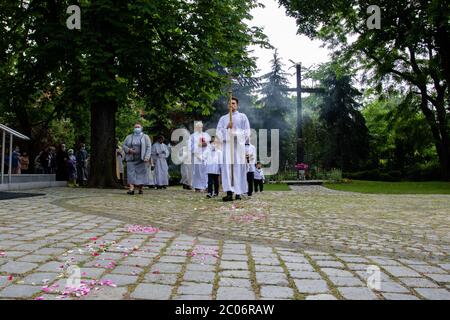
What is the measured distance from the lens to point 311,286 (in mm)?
3469

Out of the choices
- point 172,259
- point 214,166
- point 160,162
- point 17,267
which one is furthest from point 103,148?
point 17,267

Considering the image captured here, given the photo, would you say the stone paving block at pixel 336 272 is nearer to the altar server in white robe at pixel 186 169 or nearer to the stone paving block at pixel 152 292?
the stone paving block at pixel 152 292

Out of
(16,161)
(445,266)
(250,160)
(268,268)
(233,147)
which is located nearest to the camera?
(268,268)

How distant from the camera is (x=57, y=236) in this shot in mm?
5383

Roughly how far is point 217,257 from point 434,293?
1.97m

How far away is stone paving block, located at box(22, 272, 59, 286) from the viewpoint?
3363 millimetres

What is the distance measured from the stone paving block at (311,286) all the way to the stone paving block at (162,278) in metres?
0.97

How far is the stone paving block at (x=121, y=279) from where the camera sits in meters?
3.40

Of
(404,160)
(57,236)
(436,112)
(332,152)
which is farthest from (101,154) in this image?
(404,160)

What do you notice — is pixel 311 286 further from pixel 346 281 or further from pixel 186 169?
pixel 186 169

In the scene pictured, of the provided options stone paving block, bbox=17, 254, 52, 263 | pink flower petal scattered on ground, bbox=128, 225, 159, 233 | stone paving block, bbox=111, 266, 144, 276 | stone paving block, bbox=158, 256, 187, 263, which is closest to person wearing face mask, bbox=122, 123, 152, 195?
pink flower petal scattered on ground, bbox=128, 225, 159, 233

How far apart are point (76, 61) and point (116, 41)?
1.84 m

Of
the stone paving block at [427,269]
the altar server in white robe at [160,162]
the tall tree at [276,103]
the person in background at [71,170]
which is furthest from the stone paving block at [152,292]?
the tall tree at [276,103]

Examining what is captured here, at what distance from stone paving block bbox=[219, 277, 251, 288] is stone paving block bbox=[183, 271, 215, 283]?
0.10m
